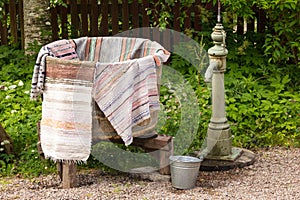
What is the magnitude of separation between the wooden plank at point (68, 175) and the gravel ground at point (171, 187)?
5 centimetres

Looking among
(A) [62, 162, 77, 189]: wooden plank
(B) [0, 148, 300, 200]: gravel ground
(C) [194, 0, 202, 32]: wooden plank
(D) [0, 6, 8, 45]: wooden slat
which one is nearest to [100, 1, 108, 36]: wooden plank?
(C) [194, 0, 202, 32]: wooden plank

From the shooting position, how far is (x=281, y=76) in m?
7.06

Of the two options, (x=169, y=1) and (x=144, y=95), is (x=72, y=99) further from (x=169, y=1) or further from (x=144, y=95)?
(x=169, y=1)

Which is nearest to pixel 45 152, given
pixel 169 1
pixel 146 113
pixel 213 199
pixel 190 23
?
pixel 146 113

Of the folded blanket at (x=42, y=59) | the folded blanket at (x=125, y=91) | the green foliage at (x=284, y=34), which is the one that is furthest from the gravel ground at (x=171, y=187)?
the green foliage at (x=284, y=34)

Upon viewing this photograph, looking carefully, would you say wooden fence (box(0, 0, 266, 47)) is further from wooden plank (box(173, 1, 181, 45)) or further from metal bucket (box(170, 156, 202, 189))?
metal bucket (box(170, 156, 202, 189))

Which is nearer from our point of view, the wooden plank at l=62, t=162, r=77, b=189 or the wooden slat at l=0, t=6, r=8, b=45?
the wooden plank at l=62, t=162, r=77, b=189

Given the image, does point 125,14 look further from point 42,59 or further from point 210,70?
point 42,59

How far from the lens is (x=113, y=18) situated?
8016 millimetres

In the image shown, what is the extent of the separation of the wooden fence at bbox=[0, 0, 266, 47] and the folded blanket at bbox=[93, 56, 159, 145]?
319cm

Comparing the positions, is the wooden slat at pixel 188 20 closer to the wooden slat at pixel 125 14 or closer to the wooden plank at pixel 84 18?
the wooden slat at pixel 125 14

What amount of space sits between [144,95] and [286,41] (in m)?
3.58

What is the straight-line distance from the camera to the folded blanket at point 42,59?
14.3ft

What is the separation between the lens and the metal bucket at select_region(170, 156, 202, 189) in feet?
15.0
